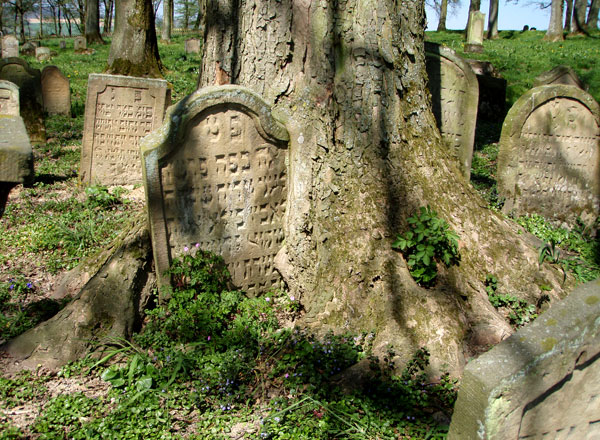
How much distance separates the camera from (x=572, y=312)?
1910mm

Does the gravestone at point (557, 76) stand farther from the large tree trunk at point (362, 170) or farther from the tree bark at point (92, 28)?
the tree bark at point (92, 28)

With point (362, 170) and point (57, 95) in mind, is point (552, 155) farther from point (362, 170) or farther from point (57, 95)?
point (57, 95)

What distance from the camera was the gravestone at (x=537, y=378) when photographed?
174 cm

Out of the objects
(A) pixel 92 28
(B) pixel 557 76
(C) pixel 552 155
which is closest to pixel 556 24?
(B) pixel 557 76

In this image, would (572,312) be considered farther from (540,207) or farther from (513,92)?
(513,92)

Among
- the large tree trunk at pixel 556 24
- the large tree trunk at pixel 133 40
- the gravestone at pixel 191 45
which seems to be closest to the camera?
the large tree trunk at pixel 133 40

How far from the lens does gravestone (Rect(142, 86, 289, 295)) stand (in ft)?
12.9

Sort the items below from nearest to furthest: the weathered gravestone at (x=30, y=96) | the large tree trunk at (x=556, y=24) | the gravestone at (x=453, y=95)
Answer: the gravestone at (x=453, y=95) → the weathered gravestone at (x=30, y=96) → the large tree trunk at (x=556, y=24)

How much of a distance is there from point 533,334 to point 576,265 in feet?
12.1

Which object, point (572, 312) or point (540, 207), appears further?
point (540, 207)

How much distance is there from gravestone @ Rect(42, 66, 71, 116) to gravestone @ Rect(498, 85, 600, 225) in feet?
33.3

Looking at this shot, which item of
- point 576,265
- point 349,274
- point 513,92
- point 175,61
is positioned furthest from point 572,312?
point 175,61

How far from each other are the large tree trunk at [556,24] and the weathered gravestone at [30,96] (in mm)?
22654

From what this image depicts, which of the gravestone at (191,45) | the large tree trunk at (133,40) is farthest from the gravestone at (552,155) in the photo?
the gravestone at (191,45)
